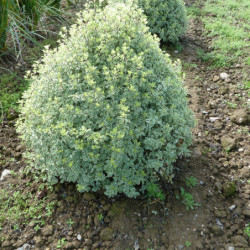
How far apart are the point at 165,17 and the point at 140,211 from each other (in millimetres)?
3889

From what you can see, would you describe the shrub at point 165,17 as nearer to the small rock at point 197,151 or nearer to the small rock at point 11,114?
the small rock at point 197,151

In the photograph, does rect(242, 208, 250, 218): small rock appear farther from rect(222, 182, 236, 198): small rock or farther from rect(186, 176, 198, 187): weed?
rect(186, 176, 198, 187): weed

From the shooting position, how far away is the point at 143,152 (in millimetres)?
2621

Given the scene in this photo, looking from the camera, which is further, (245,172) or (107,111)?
(245,172)

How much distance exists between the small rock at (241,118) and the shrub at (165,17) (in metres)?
2.18

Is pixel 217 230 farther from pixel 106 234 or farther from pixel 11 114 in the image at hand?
pixel 11 114

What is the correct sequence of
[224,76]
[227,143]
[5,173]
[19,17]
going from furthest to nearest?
[224,76]
[19,17]
[227,143]
[5,173]

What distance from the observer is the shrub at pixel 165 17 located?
16.4 feet

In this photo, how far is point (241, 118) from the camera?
369cm

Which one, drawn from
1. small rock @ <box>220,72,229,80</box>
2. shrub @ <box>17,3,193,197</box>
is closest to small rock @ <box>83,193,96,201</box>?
shrub @ <box>17,3,193,197</box>

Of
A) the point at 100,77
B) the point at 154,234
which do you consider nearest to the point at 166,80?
the point at 100,77

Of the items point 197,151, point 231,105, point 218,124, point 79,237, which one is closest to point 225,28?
point 231,105

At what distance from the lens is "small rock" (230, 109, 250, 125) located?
368 centimetres

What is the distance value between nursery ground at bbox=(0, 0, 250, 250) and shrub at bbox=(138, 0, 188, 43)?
2638 millimetres
